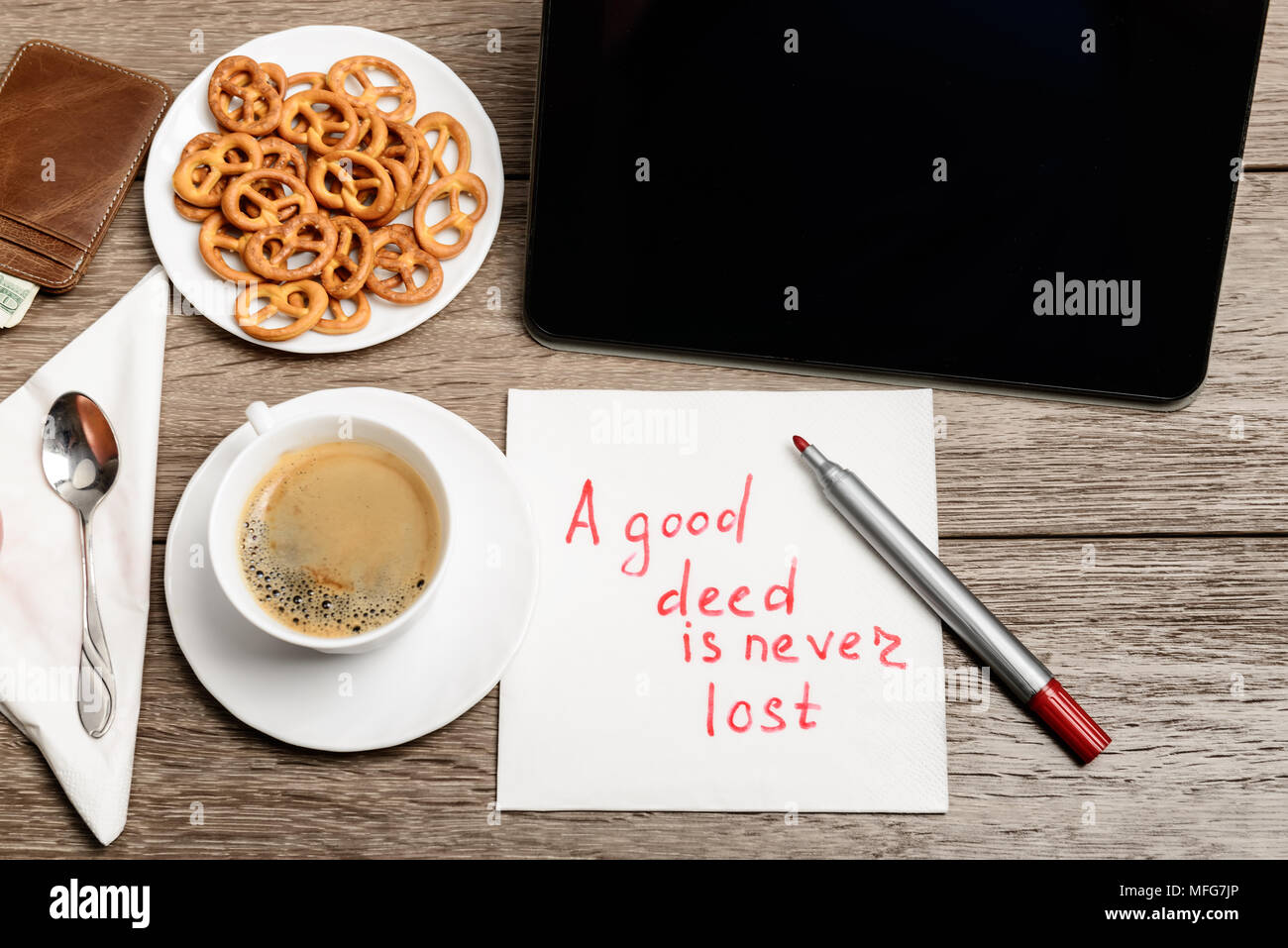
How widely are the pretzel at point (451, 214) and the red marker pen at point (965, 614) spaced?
0.32 m

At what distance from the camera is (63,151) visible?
0.79 meters

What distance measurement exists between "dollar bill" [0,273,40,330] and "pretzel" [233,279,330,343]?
0.17m

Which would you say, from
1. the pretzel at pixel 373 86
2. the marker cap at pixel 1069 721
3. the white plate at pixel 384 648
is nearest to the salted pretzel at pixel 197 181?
the pretzel at pixel 373 86

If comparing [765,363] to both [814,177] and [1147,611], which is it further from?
[1147,611]

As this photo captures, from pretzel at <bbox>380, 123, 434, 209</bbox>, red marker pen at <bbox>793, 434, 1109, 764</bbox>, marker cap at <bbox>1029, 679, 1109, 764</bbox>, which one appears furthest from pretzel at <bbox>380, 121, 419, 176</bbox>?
marker cap at <bbox>1029, 679, 1109, 764</bbox>

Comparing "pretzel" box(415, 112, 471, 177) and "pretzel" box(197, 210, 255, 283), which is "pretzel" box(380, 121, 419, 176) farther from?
"pretzel" box(197, 210, 255, 283)

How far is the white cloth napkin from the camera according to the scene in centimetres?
71

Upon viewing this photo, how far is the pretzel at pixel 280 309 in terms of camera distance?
0.76 meters

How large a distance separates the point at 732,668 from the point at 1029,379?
327mm

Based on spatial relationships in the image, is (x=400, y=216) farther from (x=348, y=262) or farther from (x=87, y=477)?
(x=87, y=477)

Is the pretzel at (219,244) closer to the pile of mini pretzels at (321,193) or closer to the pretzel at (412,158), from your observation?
the pile of mini pretzels at (321,193)

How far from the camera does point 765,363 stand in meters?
0.78
